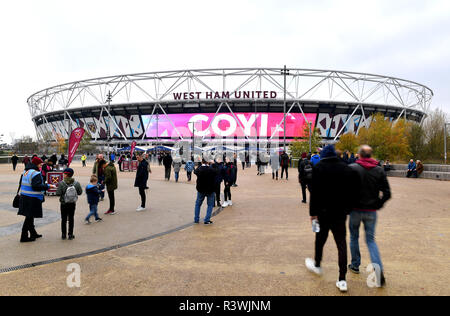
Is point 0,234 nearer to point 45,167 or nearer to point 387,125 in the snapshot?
point 45,167

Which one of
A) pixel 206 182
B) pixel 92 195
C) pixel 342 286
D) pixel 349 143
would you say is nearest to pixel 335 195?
pixel 342 286

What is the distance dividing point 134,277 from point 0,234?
4193 mm

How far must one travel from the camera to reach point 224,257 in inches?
186

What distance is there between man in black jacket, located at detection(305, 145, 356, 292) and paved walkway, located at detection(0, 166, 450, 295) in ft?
1.76

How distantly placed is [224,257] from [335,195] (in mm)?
2236

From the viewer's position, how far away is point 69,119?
200 feet

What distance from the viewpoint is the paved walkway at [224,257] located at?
A: 3.60m

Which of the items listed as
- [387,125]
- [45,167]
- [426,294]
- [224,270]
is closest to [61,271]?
[224,270]

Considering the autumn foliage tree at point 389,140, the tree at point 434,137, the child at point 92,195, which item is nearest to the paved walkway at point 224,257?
the child at point 92,195

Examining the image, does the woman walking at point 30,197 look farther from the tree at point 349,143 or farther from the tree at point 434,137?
the tree at point 349,143

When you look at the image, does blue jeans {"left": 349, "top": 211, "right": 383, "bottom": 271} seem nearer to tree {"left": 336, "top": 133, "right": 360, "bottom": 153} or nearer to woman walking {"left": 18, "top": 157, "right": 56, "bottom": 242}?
woman walking {"left": 18, "top": 157, "right": 56, "bottom": 242}

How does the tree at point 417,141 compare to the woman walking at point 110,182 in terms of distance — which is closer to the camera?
the woman walking at point 110,182

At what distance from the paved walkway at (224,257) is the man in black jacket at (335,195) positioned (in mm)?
536

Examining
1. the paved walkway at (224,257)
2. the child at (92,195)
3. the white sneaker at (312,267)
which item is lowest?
the paved walkway at (224,257)
